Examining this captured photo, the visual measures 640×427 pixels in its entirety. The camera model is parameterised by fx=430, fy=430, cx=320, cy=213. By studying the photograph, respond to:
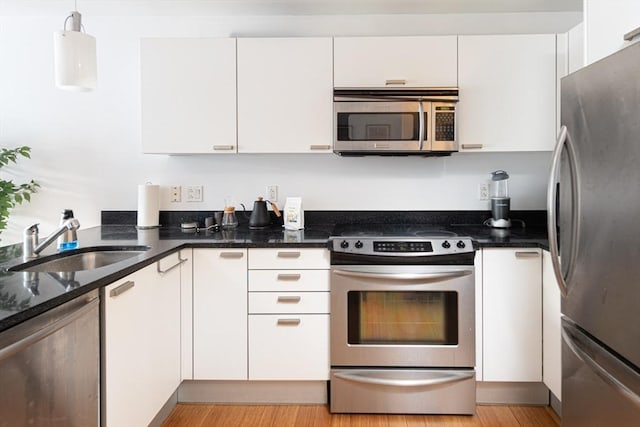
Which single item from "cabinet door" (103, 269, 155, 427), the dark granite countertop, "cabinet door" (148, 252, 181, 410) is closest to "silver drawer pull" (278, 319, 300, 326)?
the dark granite countertop

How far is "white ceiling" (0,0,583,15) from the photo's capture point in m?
2.68

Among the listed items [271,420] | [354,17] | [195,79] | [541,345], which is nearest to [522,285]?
[541,345]

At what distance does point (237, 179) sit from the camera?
2941mm

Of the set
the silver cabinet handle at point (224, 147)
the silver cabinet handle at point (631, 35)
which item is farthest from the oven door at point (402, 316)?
the silver cabinet handle at point (631, 35)

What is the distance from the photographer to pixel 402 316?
224cm

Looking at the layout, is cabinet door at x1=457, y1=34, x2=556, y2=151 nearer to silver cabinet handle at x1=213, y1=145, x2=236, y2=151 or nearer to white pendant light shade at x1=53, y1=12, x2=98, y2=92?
silver cabinet handle at x1=213, y1=145, x2=236, y2=151

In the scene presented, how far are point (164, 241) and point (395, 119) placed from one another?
1.45m

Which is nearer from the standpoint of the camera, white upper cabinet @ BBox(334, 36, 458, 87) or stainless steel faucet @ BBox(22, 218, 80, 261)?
stainless steel faucet @ BBox(22, 218, 80, 261)

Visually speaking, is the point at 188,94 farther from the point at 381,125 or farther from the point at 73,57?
the point at 381,125

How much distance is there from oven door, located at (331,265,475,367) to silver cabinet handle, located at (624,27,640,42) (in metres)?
1.22

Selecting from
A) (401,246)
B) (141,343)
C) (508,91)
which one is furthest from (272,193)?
(508,91)

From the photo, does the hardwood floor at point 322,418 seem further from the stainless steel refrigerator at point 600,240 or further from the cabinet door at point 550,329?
the stainless steel refrigerator at point 600,240

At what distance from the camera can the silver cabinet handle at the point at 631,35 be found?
125 centimetres

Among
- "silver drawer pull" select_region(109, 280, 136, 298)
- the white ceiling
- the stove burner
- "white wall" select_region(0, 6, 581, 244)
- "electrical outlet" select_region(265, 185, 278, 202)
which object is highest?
the white ceiling
